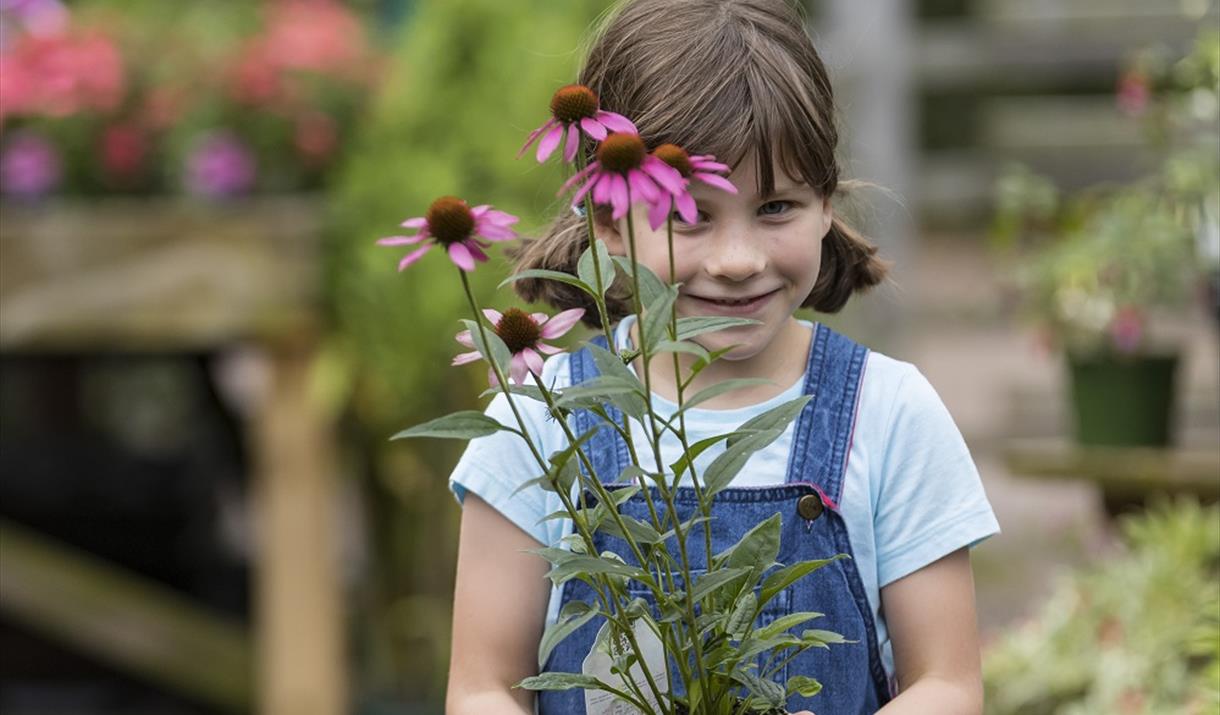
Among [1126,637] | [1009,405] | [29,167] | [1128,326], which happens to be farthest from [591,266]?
[1009,405]

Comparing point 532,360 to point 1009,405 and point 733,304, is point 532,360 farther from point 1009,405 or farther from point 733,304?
point 1009,405

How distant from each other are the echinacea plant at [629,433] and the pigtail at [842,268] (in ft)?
1.27

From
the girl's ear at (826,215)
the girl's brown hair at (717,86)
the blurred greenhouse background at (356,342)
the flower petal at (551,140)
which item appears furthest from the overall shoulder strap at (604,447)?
the blurred greenhouse background at (356,342)

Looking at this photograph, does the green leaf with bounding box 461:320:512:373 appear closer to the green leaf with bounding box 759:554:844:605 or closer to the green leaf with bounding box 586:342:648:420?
the green leaf with bounding box 586:342:648:420

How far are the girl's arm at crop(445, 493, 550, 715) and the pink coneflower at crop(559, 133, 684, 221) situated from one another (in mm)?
478

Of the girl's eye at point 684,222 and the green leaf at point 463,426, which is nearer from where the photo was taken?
the green leaf at point 463,426

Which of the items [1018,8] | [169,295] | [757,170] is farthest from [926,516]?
[1018,8]

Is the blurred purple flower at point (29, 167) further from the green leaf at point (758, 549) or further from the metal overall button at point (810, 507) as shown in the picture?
the green leaf at point (758, 549)

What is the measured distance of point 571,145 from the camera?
1.37m

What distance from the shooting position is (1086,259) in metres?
3.57

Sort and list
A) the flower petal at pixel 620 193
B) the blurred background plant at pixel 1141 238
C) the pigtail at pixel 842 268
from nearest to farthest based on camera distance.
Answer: the flower petal at pixel 620 193 < the pigtail at pixel 842 268 < the blurred background plant at pixel 1141 238

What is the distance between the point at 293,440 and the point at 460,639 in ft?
9.27

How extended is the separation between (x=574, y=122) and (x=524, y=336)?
6.7 inches

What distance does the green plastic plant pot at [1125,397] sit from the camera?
366 centimetres
